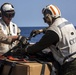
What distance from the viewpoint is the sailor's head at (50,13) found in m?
6.50

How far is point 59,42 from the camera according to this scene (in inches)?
253

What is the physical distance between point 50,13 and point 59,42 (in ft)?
1.50

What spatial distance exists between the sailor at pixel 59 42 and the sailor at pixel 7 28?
88cm

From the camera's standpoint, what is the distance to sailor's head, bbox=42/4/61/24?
6504mm

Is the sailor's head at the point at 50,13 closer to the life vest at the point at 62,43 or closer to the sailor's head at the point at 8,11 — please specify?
the life vest at the point at 62,43

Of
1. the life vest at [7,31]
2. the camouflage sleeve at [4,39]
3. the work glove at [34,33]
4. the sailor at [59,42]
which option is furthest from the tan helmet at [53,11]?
the life vest at [7,31]

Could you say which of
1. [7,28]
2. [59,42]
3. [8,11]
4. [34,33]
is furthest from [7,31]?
[59,42]

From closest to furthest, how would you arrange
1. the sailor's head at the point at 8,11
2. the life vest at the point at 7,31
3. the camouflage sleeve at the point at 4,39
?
the camouflage sleeve at the point at 4,39 < the sailor's head at the point at 8,11 < the life vest at the point at 7,31

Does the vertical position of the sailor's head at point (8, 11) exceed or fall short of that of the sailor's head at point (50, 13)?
it falls short

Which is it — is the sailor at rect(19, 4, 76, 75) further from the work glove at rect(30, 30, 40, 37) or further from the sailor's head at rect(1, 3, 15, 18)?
the sailor's head at rect(1, 3, 15, 18)

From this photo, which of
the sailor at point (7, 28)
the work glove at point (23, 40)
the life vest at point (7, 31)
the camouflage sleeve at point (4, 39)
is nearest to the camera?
the work glove at point (23, 40)

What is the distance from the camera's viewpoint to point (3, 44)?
24.9 feet

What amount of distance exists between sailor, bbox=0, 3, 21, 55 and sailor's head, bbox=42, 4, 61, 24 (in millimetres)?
923

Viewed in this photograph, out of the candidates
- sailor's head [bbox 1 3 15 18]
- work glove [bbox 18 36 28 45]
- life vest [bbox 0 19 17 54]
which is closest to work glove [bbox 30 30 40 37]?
work glove [bbox 18 36 28 45]
